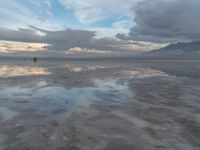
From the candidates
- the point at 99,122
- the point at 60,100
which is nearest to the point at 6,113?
the point at 60,100

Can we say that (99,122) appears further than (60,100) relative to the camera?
No

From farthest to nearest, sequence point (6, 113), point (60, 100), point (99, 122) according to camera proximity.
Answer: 1. point (60, 100)
2. point (6, 113)
3. point (99, 122)

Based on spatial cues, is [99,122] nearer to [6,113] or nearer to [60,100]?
[6,113]

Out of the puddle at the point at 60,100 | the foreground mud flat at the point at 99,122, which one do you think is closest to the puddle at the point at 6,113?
the foreground mud flat at the point at 99,122

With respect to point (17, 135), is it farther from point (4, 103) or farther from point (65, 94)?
point (65, 94)

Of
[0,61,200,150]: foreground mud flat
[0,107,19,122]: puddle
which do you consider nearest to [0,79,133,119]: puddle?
[0,61,200,150]: foreground mud flat

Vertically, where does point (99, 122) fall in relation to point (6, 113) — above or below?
above

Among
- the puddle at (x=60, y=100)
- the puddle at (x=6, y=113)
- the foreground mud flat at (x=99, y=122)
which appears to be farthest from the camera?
the puddle at (x=60, y=100)

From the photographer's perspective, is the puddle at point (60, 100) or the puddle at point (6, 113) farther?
the puddle at point (60, 100)

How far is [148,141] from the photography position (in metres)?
7.55

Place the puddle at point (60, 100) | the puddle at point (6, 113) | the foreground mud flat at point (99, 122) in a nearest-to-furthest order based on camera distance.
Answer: the foreground mud flat at point (99, 122), the puddle at point (6, 113), the puddle at point (60, 100)

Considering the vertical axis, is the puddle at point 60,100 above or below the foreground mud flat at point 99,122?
below

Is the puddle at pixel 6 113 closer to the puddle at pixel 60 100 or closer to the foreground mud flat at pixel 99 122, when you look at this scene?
the foreground mud flat at pixel 99 122

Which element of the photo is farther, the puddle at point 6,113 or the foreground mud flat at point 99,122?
the puddle at point 6,113
